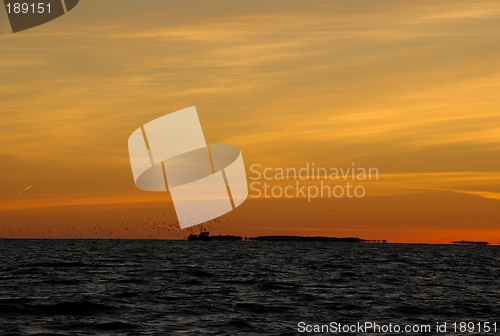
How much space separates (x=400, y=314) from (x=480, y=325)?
477cm

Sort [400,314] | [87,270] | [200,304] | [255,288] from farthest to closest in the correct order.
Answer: [87,270] → [255,288] → [200,304] → [400,314]

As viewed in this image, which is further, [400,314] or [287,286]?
[287,286]

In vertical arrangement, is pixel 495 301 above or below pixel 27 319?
below

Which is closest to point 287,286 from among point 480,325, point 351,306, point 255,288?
point 255,288

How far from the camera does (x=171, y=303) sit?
42094 mm

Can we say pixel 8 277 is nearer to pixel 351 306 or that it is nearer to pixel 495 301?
pixel 351 306

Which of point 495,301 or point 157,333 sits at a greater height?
point 157,333

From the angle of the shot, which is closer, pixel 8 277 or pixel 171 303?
pixel 171 303

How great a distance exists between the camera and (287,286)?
179 ft

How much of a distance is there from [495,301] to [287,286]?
15.7m

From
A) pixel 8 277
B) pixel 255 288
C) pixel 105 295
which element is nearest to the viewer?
pixel 105 295

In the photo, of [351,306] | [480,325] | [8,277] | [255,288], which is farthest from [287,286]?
[8,277]

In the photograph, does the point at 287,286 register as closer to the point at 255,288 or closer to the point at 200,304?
the point at 255,288

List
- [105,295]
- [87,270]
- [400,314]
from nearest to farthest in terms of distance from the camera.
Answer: [400,314] < [105,295] < [87,270]
